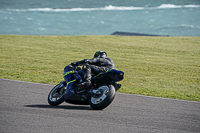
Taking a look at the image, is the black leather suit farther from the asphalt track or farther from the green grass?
the green grass

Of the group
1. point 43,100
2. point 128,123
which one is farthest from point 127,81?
point 128,123

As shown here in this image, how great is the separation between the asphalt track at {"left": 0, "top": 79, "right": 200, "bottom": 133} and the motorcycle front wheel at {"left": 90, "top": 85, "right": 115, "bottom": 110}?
166 mm

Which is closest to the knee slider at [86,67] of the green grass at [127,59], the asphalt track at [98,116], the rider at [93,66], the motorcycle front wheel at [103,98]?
the rider at [93,66]

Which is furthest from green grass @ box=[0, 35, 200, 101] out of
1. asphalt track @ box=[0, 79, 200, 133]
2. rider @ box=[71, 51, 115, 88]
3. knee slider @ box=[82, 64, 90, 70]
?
knee slider @ box=[82, 64, 90, 70]

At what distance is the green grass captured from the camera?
13016mm

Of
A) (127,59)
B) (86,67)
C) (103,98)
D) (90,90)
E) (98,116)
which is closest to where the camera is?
(98,116)

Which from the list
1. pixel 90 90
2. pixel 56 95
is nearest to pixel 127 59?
pixel 56 95

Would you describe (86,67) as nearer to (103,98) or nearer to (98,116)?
(103,98)

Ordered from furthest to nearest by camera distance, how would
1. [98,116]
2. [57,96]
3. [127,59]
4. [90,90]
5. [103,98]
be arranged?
[127,59] < [57,96] < [90,90] < [103,98] < [98,116]

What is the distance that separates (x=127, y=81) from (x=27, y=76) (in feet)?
14.0

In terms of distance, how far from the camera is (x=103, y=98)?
24.9 ft

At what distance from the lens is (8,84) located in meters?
11.2

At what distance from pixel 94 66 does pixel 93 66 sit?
0.03 meters

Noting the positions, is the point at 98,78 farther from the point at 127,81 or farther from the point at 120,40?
the point at 120,40
